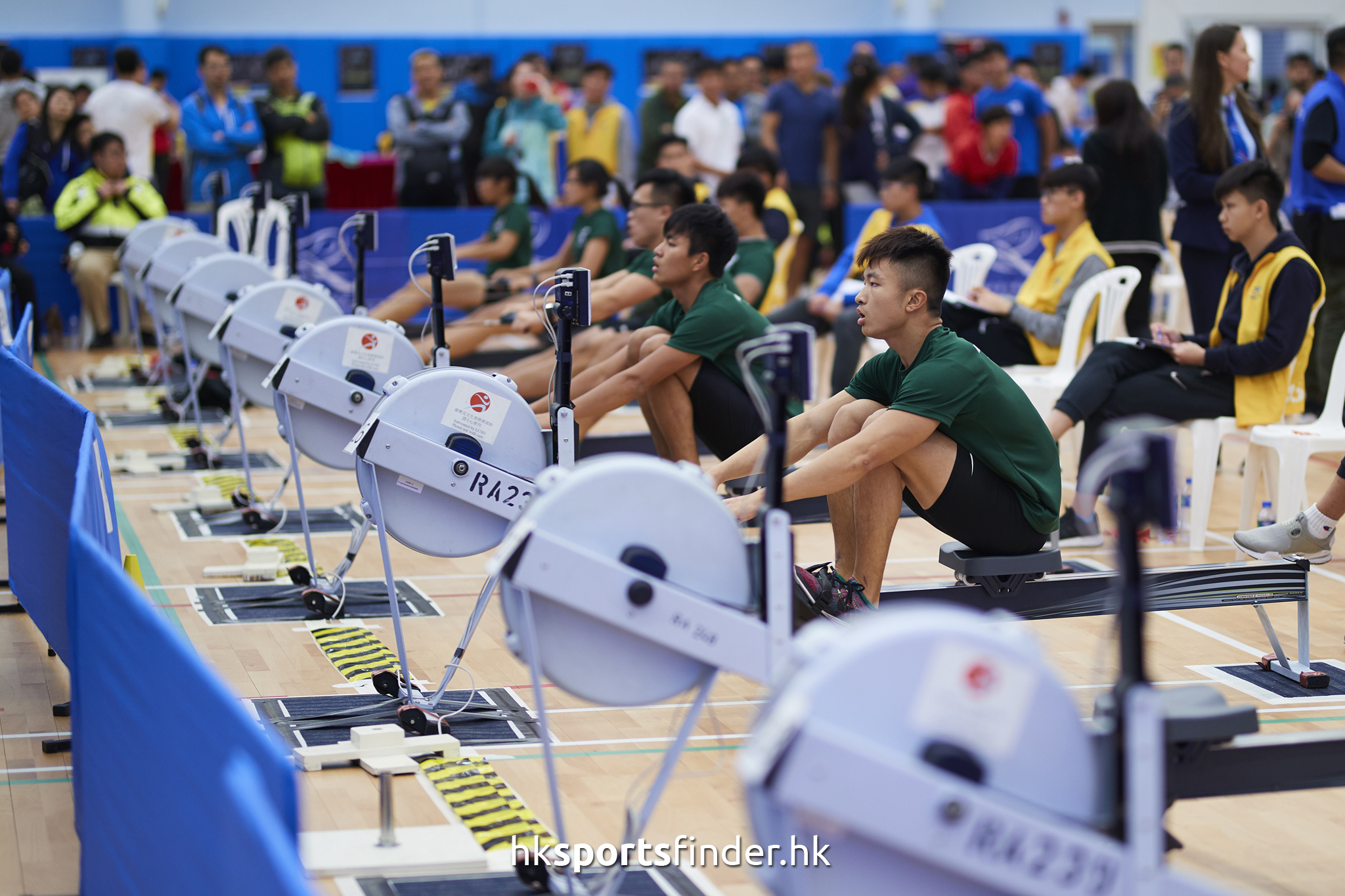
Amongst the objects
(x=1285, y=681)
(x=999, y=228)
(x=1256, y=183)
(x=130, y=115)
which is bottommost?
(x=1285, y=681)

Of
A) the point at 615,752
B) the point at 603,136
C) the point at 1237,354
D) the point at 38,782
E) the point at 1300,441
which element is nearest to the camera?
the point at 38,782

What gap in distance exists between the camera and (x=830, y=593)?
13.0 feet

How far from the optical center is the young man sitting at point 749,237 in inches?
298

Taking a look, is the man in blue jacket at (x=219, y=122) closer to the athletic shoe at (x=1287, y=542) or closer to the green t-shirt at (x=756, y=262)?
the green t-shirt at (x=756, y=262)

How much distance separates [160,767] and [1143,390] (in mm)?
4398

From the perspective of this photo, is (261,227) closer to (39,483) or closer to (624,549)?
(39,483)

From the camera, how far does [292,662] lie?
4590 mm

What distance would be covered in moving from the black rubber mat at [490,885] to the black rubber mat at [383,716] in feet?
2.64

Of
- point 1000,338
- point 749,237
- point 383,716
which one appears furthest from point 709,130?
point 383,716

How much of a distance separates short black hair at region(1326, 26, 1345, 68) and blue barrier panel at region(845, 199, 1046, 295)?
511 cm

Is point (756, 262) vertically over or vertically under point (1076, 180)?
under

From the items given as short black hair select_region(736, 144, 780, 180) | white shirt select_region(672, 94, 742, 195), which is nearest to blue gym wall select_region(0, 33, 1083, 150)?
white shirt select_region(672, 94, 742, 195)

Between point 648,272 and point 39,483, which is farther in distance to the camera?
point 648,272

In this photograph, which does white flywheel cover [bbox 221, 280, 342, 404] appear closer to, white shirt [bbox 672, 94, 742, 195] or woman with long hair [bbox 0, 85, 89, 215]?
white shirt [bbox 672, 94, 742, 195]
